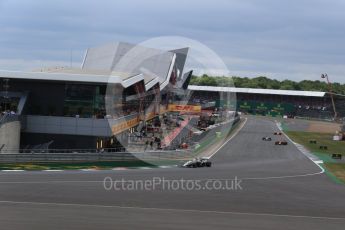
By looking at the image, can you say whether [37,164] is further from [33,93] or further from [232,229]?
[232,229]

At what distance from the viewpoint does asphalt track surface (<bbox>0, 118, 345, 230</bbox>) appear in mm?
19438

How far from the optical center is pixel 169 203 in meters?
Answer: 24.2

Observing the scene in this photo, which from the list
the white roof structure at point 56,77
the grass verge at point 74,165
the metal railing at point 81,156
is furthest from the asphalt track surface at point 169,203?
the white roof structure at point 56,77

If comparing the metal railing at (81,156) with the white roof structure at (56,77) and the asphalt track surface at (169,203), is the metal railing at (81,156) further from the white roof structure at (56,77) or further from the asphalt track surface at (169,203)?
the white roof structure at (56,77)

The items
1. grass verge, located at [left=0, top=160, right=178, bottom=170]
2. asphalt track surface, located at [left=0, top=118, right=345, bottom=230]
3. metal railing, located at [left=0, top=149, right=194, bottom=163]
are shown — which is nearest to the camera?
asphalt track surface, located at [left=0, top=118, right=345, bottom=230]

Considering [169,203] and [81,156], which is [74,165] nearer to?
[81,156]

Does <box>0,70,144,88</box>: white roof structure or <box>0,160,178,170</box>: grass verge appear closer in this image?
<box>0,160,178,170</box>: grass verge

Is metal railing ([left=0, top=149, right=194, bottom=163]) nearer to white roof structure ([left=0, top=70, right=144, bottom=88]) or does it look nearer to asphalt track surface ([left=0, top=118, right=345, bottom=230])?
asphalt track surface ([left=0, top=118, right=345, bottom=230])

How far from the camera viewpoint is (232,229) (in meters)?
18.6

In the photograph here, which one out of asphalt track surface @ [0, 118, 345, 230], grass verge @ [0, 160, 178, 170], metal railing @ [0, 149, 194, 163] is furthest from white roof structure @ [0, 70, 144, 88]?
asphalt track surface @ [0, 118, 345, 230]

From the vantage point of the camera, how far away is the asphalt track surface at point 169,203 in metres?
19.4

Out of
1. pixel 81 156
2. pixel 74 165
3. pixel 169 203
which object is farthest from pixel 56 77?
pixel 169 203

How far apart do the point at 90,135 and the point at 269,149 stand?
82.0 feet

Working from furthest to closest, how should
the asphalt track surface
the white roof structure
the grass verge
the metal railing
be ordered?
the white roof structure, the metal railing, the grass verge, the asphalt track surface
